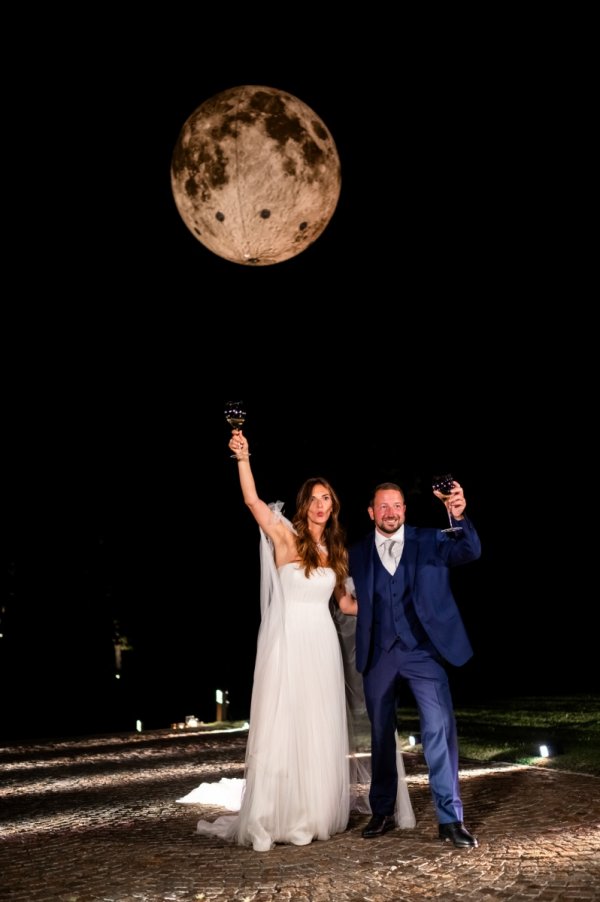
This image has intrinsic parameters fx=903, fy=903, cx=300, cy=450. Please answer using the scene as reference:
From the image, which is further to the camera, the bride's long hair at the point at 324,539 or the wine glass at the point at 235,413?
the bride's long hair at the point at 324,539

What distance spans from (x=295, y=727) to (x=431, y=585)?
137cm

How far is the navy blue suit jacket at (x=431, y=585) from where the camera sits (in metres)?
6.04

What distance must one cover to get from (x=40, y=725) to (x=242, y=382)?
1111 centimetres

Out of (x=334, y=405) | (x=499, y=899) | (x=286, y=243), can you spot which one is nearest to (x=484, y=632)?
(x=334, y=405)

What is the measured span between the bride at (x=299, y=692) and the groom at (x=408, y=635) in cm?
29

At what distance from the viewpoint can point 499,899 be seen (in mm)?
4453

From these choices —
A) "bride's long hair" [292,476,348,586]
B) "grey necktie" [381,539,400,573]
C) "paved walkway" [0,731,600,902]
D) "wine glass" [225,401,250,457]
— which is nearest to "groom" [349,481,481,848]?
"grey necktie" [381,539,400,573]

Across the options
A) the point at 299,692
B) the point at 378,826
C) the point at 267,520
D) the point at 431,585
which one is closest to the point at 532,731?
the point at 378,826

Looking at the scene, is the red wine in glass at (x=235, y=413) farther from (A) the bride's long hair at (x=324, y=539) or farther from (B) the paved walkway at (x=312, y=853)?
(B) the paved walkway at (x=312, y=853)

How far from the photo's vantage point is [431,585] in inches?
242

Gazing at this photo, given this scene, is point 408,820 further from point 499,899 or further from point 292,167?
point 292,167

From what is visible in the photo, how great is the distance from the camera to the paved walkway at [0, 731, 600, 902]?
188 inches

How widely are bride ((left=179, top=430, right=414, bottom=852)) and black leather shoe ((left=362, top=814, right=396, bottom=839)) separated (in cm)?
15

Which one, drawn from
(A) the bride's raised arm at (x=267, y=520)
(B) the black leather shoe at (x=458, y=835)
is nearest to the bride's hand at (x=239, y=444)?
(A) the bride's raised arm at (x=267, y=520)
